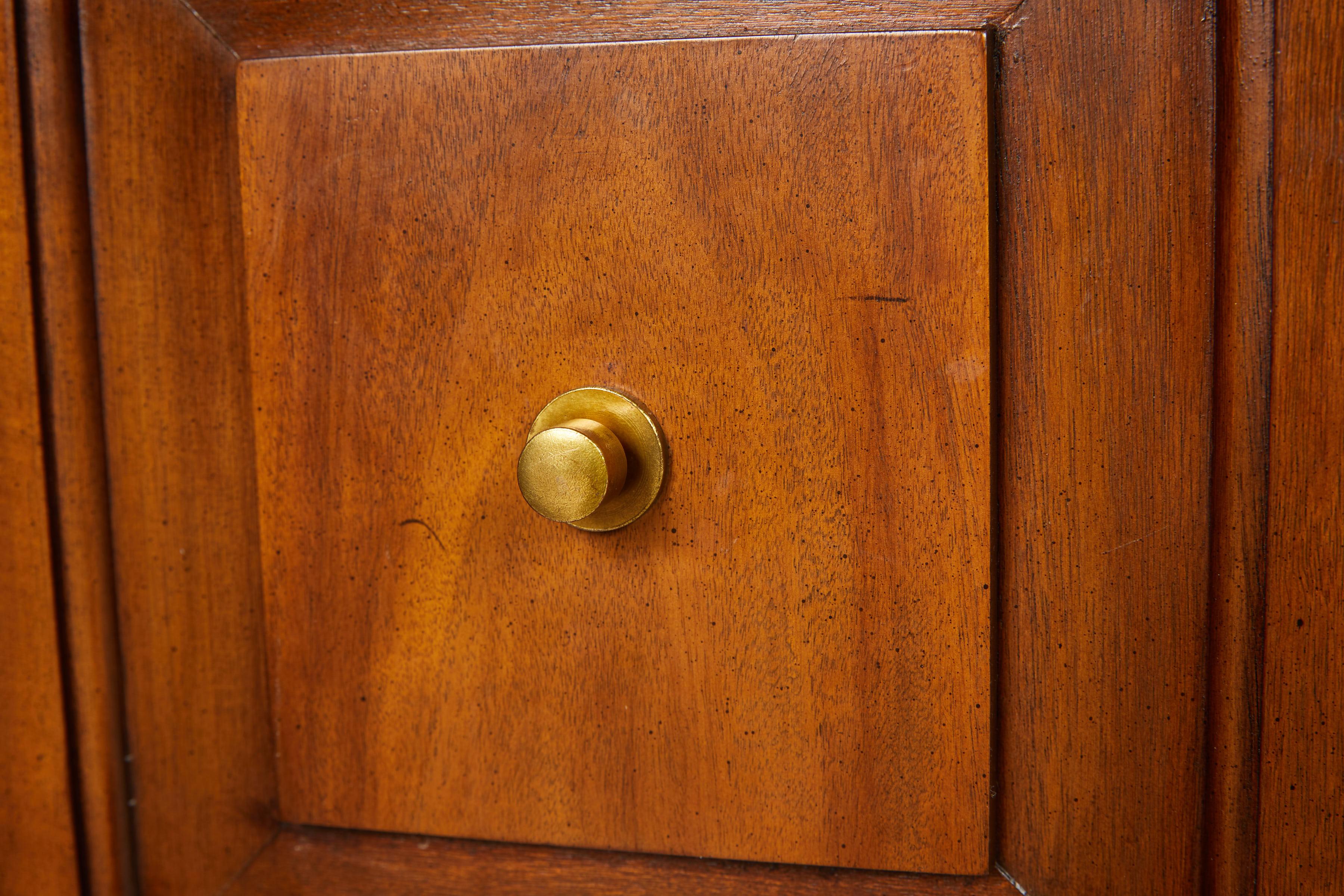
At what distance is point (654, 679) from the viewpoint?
28 cm

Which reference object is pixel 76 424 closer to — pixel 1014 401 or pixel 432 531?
pixel 432 531

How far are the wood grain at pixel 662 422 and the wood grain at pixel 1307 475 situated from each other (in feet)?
0.27

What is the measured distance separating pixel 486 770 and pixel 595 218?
21 cm

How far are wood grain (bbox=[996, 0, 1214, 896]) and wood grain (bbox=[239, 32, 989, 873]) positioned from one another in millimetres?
16

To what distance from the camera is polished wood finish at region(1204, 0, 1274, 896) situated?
232 mm

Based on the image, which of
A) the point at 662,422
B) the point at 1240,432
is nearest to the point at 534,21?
the point at 662,422

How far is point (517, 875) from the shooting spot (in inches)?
11.9

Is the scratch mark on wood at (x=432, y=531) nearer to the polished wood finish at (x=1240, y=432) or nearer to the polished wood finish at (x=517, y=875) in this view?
the polished wood finish at (x=517, y=875)

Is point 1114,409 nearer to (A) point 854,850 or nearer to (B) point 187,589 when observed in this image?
(A) point 854,850

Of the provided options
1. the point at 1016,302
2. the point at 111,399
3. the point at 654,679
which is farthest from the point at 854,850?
the point at 111,399

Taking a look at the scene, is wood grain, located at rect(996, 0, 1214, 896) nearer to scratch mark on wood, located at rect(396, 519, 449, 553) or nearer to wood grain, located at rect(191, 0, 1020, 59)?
wood grain, located at rect(191, 0, 1020, 59)

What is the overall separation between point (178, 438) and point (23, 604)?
8 cm

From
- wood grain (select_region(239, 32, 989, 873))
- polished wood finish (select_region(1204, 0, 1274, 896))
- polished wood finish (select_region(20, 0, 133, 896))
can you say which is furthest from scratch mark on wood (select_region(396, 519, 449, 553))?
polished wood finish (select_region(1204, 0, 1274, 896))

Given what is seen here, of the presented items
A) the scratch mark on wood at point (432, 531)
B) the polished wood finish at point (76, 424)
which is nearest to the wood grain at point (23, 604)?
the polished wood finish at point (76, 424)
